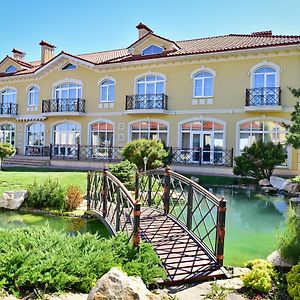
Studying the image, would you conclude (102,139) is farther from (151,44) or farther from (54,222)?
(54,222)

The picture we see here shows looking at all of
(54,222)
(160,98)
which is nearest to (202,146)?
(160,98)

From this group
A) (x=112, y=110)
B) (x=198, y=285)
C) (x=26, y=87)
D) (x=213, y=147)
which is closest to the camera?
(x=198, y=285)

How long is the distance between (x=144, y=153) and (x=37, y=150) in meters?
13.2

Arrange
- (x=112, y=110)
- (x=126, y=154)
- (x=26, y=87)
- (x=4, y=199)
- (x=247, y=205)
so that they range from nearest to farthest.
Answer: (x=4, y=199)
(x=247, y=205)
(x=126, y=154)
(x=112, y=110)
(x=26, y=87)

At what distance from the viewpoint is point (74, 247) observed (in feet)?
18.2

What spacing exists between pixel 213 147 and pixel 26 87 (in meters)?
16.5

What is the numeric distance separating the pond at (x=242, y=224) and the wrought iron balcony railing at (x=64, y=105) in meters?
15.5

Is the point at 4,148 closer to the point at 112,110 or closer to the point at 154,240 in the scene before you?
the point at 112,110

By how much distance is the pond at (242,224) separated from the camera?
323 inches

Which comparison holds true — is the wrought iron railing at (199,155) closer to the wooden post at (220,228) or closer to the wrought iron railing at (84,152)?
the wrought iron railing at (84,152)

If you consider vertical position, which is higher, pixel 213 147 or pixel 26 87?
pixel 26 87

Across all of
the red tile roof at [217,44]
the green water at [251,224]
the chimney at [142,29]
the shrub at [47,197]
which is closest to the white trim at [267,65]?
the red tile roof at [217,44]

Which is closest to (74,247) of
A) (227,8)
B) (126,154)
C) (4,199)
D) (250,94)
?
(4,199)

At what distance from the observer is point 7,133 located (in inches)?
1192
